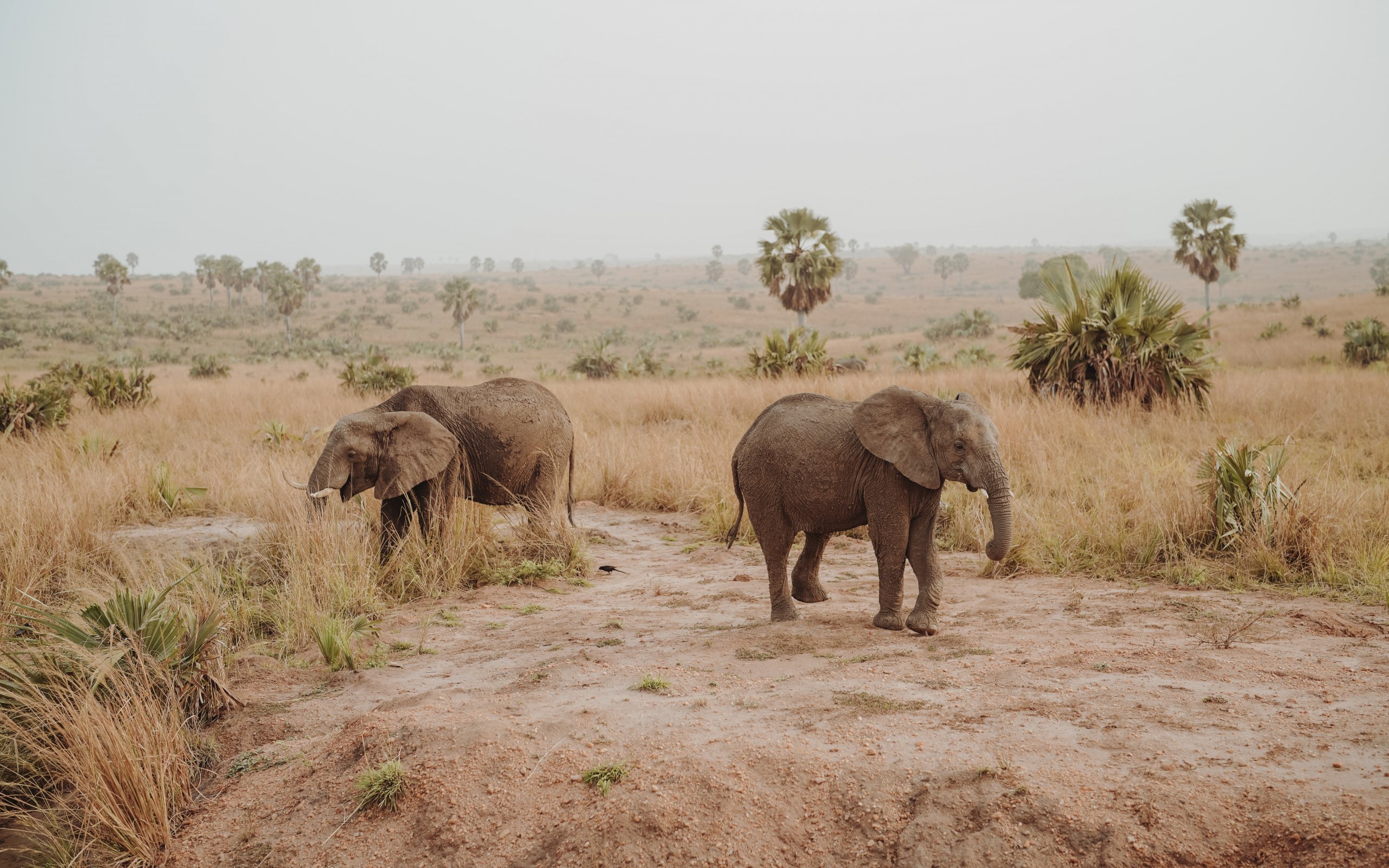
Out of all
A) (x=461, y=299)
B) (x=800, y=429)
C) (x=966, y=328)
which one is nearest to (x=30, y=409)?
(x=800, y=429)

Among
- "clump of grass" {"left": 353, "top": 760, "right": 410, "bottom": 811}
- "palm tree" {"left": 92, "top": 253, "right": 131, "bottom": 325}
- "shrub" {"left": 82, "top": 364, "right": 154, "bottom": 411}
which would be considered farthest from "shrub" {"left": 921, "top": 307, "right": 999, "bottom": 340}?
Result: "palm tree" {"left": 92, "top": 253, "right": 131, "bottom": 325}

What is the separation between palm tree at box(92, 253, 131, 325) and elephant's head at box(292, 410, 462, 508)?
6756 cm

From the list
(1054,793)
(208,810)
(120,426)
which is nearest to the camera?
(1054,793)

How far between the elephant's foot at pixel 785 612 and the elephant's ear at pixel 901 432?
1.33 meters

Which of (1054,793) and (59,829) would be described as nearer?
(1054,793)

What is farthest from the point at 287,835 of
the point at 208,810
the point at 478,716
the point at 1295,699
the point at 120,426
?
the point at 120,426

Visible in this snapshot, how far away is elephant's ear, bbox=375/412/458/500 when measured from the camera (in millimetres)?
7359

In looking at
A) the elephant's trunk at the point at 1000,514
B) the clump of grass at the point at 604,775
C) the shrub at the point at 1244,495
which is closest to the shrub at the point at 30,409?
the clump of grass at the point at 604,775

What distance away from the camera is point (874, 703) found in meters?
4.53

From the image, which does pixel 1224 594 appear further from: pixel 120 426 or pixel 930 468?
→ pixel 120 426

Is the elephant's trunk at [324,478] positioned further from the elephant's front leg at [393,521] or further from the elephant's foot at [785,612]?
the elephant's foot at [785,612]

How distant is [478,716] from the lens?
4.54 metres

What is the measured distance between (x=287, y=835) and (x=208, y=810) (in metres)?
0.58

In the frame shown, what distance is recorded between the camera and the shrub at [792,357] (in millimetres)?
20297
